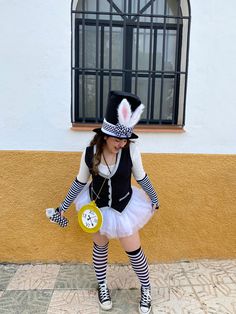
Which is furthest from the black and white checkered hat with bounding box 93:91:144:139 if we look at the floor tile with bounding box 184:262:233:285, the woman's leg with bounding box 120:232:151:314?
the floor tile with bounding box 184:262:233:285

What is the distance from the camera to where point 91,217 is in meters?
2.47

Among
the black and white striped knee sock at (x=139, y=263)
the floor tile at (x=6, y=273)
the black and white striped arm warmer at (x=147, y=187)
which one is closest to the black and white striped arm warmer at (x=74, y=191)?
the black and white striped arm warmer at (x=147, y=187)

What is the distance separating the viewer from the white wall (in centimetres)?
296

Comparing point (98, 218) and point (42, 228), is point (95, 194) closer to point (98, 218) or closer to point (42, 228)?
point (98, 218)

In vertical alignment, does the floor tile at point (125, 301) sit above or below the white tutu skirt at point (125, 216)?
below

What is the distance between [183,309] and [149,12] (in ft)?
9.01

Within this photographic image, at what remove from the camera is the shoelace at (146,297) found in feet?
8.64

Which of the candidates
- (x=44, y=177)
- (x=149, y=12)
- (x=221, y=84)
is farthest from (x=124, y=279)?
(x=149, y=12)

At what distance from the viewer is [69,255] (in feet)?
10.9

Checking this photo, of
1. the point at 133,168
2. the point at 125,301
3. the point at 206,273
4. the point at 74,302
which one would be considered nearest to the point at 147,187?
the point at 133,168

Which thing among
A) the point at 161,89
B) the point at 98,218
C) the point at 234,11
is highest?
the point at 234,11

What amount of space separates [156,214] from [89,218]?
3.41 feet

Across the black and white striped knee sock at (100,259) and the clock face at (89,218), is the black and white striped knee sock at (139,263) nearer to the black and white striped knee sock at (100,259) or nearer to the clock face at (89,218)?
the black and white striped knee sock at (100,259)

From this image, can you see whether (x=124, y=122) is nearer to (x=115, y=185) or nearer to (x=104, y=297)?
(x=115, y=185)
